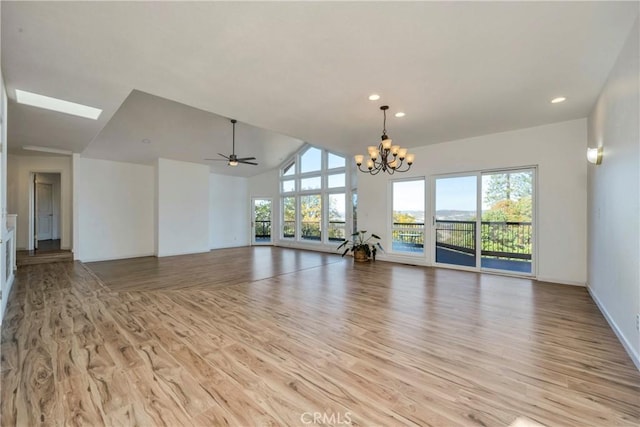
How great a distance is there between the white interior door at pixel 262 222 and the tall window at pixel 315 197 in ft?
2.12

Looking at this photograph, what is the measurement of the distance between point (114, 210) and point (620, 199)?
9.67m

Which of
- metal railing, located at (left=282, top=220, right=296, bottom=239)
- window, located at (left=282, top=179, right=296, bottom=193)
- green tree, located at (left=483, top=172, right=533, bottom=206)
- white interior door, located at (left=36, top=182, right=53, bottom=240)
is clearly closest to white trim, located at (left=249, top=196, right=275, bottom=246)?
metal railing, located at (left=282, top=220, right=296, bottom=239)

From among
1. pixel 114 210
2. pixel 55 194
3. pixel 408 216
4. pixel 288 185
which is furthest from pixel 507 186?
pixel 55 194

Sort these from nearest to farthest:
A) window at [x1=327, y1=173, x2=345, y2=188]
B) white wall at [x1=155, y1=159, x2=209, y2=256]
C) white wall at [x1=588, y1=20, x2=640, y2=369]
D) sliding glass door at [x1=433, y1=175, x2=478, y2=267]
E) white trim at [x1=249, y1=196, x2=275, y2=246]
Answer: white wall at [x1=588, y1=20, x2=640, y2=369] < sliding glass door at [x1=433, y1=175, x2=478, y2=267] < white wall at [x1=155, y1=159, x2=209, y2=256] < window at [x1=327, y1=173, x2=345, y2=188] < white trim at [x1=249, y1=196, x2=275, y2=246]

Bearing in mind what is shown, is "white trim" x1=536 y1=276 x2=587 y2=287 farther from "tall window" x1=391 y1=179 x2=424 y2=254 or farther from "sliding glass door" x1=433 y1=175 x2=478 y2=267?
"tall window" x1=391 y1=179 x2=424 y2=254

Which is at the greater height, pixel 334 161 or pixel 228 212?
pixel 334 161

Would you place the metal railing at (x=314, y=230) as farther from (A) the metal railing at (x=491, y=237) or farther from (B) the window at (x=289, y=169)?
(A) the metal railing at (x=491, y=237)

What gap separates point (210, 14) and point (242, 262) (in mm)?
5555

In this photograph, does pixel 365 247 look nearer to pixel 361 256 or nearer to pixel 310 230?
pixel 361 256

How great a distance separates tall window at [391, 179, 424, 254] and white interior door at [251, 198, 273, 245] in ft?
17.3

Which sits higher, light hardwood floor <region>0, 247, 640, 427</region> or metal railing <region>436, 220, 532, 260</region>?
metal railing <region>436, 220, 532, 260</region>

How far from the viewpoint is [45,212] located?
898 centimetres

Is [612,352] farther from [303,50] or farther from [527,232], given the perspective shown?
[303,50]

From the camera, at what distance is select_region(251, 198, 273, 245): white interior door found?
10.5 meters
